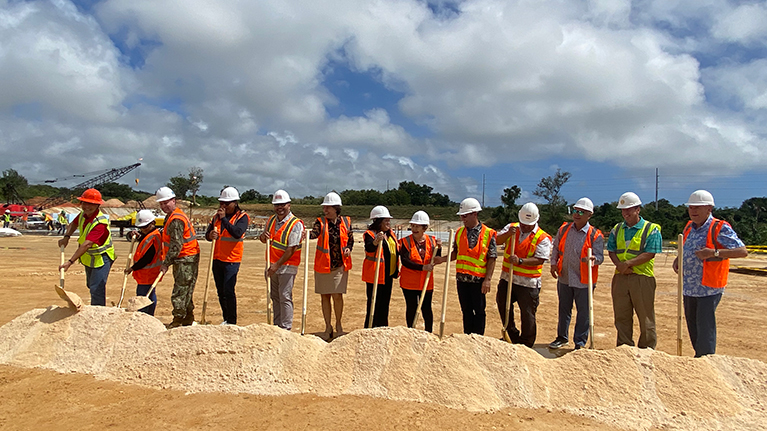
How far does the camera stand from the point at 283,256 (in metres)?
4.96

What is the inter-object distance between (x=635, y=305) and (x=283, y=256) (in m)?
3.79

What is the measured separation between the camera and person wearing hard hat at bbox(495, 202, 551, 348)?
4.90 metres

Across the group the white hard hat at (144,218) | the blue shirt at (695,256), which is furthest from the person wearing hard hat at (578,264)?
the white hard hat at (144,218)

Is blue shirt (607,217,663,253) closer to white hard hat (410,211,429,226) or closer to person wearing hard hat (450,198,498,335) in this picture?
person wearing hard hat (450,198,498,335)

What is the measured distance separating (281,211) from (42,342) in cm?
263

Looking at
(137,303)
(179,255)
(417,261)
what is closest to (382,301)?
(417,261)

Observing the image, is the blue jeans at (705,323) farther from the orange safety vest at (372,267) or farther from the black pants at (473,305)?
the orange safety vest at (372,267)

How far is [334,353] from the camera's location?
13.0 ft

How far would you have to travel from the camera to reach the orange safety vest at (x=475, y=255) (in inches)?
187

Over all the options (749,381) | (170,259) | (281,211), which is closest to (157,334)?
(170,259)

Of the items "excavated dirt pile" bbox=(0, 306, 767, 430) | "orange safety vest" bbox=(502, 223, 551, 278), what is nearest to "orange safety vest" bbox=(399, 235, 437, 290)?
"orange safety vest" bbox=(502, 223, 551, 278)

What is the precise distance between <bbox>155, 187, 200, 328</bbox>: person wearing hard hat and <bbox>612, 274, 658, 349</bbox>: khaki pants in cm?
469

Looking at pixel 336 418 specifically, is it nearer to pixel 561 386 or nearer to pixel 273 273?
pixel 561 386

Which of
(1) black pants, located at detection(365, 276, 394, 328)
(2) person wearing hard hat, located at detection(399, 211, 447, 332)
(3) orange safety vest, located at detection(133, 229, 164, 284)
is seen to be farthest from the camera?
(1) black pants, located at detection(365, 276, 394, 328)
